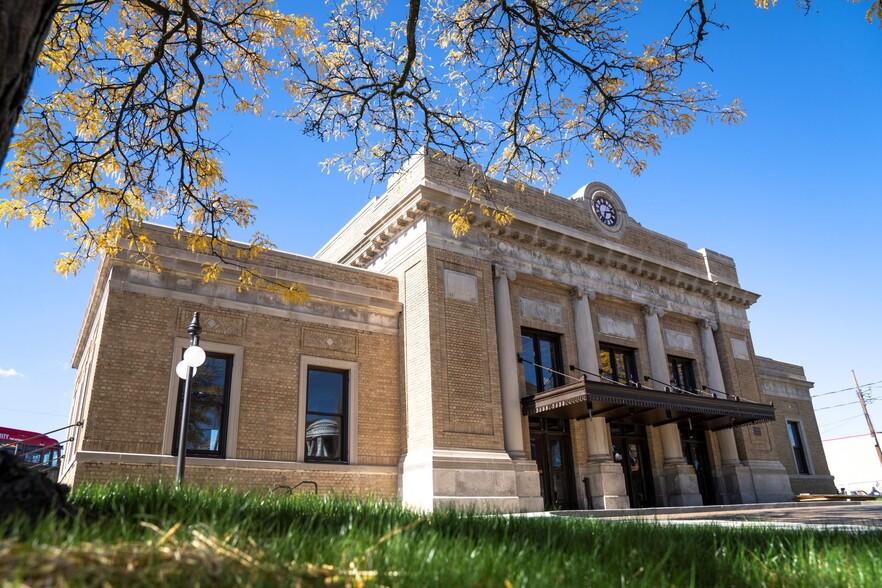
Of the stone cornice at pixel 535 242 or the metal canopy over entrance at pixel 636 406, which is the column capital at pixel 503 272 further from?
the metal canopy over entrance at pixel 636 406

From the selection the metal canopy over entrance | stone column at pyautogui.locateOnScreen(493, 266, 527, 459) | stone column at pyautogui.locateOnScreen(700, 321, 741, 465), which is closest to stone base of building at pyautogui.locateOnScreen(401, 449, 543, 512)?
stone column at pyautogui.locateOnScreen(493, 266, 527, 459)

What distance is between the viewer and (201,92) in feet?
28.7

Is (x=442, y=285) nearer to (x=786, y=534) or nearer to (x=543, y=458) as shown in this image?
(x=543, y=458)

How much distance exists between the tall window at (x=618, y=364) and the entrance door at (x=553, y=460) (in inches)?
120

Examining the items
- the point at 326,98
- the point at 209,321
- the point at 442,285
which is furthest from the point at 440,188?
the point at 326,98

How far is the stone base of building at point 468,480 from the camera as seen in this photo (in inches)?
572

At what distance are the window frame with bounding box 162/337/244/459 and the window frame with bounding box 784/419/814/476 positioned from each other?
81.0 ft

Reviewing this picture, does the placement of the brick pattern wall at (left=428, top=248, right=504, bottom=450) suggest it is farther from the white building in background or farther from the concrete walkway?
the white building in background

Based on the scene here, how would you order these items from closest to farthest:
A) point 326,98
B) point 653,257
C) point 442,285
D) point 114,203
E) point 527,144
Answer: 1. point 114,203
2. point 326,98
3. point 527,144
4. point 442,285
5. point 653,257

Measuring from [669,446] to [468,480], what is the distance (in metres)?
8.81

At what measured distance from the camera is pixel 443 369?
1590 cm

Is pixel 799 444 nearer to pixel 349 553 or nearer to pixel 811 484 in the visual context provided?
pixel 811 484

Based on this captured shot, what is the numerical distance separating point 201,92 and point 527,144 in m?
5.01

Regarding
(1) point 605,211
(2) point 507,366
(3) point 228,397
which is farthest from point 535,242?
(3) point 228,397
